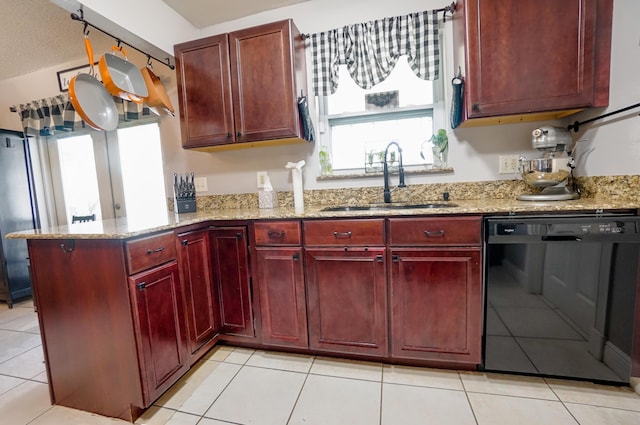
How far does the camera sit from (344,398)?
1.36 m

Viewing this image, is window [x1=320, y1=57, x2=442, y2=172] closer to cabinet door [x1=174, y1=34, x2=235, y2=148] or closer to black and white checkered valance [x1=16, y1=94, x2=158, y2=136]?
cabinet door [x1=174, y1=34, x2=235, y2=148]

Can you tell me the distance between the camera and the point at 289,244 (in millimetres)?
1591

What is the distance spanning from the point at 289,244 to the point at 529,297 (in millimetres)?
1222

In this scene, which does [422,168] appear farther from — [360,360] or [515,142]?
[360,360]

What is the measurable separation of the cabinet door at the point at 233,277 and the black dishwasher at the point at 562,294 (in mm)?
1305

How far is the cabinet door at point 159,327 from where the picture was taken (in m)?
1.23

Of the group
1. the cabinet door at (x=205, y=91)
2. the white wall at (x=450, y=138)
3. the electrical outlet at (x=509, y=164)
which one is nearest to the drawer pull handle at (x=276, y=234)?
the white wall at (x=450, y=138)

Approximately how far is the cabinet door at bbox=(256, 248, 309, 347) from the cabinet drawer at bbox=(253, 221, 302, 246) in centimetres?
4

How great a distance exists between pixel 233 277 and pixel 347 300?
705 mm

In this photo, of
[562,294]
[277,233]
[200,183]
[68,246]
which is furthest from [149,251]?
[562,294]

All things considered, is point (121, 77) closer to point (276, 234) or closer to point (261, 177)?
point (261, 177)

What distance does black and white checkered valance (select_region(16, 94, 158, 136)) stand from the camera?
103 inches

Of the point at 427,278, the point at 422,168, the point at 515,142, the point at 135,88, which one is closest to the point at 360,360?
the point at 427,278

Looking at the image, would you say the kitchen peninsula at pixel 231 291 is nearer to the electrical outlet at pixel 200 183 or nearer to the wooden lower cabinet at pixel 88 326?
the wooden lower cabinet at pixel 88 326
